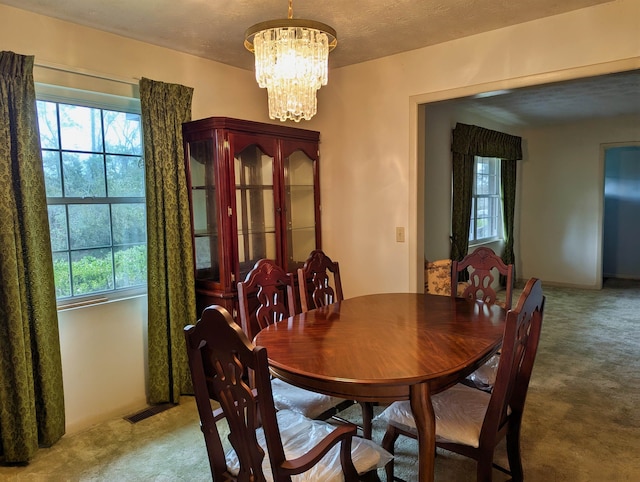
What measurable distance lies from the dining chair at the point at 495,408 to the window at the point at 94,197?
199 cm

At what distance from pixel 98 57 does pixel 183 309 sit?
1672 mm

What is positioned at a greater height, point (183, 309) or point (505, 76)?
point (505, 76)

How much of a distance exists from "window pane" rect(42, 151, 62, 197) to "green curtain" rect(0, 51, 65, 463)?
22 centimetres

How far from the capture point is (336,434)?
1421 millimetres

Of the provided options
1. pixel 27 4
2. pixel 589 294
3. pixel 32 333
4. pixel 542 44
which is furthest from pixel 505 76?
pixel 589 294

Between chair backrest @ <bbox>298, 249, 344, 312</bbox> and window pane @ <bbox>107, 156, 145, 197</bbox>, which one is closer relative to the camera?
chair backrest @ <bbox>298, 249, 344, 312</bbox>

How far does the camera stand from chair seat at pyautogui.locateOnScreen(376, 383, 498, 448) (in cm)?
177

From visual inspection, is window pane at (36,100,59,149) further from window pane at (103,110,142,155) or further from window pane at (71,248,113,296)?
window pane at (71,248,113,296)

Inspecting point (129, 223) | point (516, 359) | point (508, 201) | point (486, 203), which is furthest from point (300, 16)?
point (508, 201)

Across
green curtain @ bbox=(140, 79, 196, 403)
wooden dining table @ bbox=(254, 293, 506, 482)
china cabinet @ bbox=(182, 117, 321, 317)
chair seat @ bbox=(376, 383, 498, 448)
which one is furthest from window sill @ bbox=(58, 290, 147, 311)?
chair seat @ bbox=(376, 383, 498, 448)

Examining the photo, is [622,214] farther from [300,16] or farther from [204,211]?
[204,211]

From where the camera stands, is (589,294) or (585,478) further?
(589,294)

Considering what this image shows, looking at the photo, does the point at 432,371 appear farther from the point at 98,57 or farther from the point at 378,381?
the point at 98,57

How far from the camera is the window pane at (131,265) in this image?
9.67 ft
